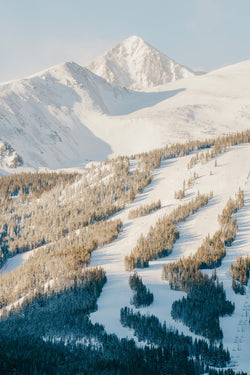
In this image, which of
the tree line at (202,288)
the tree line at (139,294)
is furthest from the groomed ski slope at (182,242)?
the tree line at (202,288)

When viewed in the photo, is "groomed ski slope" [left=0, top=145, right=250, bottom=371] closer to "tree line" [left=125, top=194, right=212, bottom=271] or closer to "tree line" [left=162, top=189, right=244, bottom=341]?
"tree line" [left=162, top=189, right=244, bottom=341]

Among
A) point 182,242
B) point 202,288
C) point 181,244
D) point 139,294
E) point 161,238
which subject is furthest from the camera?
point 182,242

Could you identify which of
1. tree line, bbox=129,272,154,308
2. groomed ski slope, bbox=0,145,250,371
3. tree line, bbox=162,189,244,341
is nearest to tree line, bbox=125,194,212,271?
groomed ski slope, bbox=0,145,250,371

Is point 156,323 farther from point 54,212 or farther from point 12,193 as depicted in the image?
point 12,193

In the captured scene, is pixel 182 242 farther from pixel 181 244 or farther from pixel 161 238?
pixel 161 238

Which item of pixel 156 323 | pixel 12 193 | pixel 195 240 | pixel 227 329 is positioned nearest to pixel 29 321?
pixel 156 323

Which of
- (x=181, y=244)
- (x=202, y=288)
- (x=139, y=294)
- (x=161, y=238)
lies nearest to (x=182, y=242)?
(x=181, y=244)

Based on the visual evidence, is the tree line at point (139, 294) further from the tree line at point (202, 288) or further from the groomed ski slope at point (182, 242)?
the tree line at point (202, 288)

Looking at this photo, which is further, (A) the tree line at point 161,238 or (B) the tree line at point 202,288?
(A) the tree line at point 161,238
